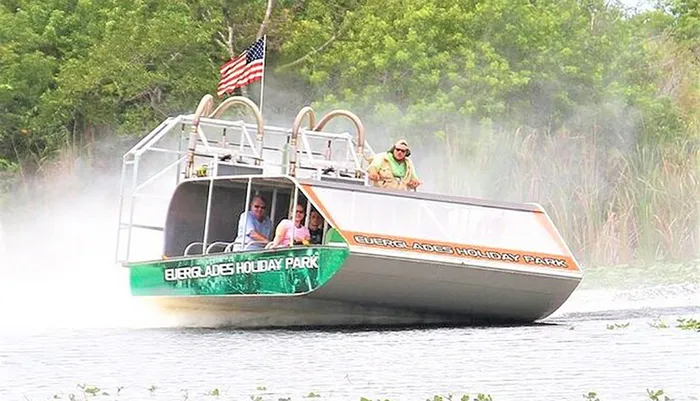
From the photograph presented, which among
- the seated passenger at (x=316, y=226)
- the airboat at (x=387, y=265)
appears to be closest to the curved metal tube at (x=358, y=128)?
the airboat at (x=387, y=265)

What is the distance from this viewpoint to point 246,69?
91.9ft

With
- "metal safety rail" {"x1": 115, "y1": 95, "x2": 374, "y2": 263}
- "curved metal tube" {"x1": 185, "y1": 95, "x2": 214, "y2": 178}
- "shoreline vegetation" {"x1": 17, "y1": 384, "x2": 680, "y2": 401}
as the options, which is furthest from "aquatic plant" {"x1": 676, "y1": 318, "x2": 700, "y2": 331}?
"curved metal tube" {"x1": 185, "y1": 95, "x2": 214, "y2": 178}

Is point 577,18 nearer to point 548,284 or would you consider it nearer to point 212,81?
point 212,81

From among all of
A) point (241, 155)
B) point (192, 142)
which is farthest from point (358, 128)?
point (192, 142)

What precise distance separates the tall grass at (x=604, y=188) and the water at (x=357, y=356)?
3.68m

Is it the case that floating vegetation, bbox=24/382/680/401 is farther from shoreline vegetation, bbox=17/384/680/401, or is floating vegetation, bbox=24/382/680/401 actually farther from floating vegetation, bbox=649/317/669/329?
floating vegetation, bbox=649/317/669/329

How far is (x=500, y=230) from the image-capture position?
73.2 feet

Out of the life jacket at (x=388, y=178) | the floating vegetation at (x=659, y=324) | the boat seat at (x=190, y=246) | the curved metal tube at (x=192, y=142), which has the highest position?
the curved metal tube at (x=192, y=142)

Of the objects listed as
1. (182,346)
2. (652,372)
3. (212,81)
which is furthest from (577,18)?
(652,372)

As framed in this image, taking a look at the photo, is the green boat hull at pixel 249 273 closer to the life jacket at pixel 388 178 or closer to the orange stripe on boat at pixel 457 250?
the orange stripe on boat at pixel 457 250

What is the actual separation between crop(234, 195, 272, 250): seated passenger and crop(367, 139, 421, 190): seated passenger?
4.76 feet

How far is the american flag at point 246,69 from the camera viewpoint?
2748cm

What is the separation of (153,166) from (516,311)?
24.5 m

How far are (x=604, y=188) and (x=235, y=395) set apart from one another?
21.7 m
